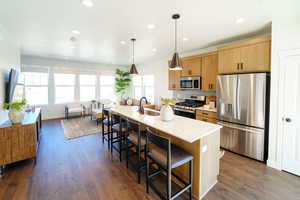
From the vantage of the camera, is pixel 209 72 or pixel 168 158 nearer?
pixel 168 158

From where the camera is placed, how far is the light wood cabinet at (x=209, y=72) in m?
3.65

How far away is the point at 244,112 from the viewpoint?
2.79m

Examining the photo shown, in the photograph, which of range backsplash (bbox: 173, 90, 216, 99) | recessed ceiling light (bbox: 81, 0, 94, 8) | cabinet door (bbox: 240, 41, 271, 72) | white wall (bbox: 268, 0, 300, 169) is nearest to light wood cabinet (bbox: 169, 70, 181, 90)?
range backsplash (bbox: 173, 90, 216, 99)

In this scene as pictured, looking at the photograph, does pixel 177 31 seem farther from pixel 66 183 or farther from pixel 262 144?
pixel 66 183

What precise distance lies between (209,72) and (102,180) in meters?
3.62

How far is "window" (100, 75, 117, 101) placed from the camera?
7.51 metres

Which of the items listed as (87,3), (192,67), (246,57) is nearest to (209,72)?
(192,67)

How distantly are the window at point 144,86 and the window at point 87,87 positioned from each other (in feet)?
7.43

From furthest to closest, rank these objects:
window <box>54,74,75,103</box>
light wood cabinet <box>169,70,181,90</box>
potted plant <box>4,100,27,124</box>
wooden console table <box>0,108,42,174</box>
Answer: window <box>54,74,75,103</box> < light wood cabinet <box>169,70,181,90</box> < potted plant <box>4,100,27,124</box> < wooden console table <box>0,108,42,174</box>

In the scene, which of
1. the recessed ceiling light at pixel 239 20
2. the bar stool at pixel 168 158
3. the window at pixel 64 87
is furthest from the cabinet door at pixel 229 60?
the window at pixel 64 87

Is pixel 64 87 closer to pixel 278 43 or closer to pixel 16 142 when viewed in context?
pixel 16 142

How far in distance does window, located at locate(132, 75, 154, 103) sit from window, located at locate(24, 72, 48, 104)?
168 inches

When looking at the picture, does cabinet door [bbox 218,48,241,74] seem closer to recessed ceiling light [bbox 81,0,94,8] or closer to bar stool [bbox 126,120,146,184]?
bar stool [bbox 126,120,146,184]

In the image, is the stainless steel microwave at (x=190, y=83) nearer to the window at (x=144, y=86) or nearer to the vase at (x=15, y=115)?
the window at (x=144, y=86)
